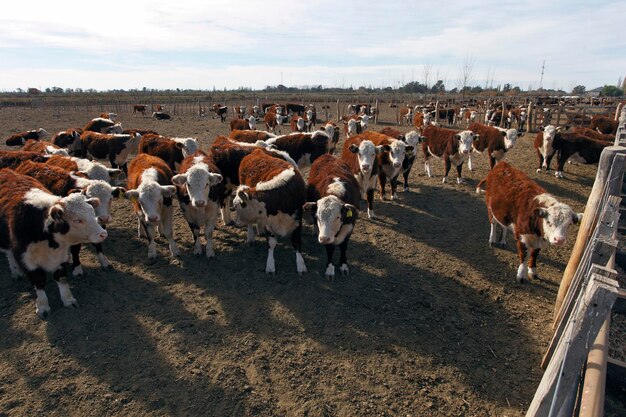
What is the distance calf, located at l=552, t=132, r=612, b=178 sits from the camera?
440 inches

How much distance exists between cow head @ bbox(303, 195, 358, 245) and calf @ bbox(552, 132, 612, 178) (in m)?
9.79

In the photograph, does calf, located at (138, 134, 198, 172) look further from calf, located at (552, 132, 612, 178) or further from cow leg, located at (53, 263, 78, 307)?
calf, located at (552, 132, 612, 178)

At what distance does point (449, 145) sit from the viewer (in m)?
11.0

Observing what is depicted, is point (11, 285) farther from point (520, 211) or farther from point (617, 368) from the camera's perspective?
point (520, 211)

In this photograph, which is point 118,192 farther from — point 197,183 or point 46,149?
point 46,149

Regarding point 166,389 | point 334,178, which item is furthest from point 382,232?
point 166,389

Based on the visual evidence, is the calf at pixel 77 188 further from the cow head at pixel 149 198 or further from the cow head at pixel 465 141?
the cow head at pixel 465 141

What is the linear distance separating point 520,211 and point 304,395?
14.5 ft

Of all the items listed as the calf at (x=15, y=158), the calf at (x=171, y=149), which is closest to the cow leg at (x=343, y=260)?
the calf at (x=171, y=149)

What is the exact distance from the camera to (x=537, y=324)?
4.78 metres

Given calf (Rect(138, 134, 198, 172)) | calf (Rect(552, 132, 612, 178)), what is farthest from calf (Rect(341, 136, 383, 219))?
calf (Rect(552, 132, 612, 178))

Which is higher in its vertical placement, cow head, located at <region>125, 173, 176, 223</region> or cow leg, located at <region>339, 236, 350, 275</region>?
cow head, located at <region>125, 173, 176, 223</region>

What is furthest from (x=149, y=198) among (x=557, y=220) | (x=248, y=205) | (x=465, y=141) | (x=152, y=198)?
(x=465, y=141)

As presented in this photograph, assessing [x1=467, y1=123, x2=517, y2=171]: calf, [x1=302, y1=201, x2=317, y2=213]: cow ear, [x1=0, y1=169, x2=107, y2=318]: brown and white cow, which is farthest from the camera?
[x1=467, y1=123, x2=517, y2=171]: calf
